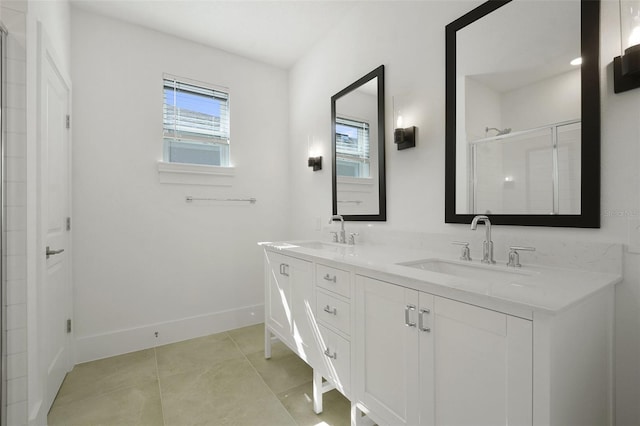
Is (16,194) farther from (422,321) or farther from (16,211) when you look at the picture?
(422,321)

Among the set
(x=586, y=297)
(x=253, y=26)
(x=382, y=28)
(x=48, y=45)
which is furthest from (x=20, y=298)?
(x=382, y=28)

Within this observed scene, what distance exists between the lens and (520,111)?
1403 millimetres

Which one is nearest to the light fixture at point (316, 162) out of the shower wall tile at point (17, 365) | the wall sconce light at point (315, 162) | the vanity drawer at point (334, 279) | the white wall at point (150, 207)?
the wall sconce light at point (315, 162)

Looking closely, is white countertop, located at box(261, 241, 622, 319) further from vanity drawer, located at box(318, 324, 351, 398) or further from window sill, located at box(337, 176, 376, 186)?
window sill, located at box(337, 176, 376, 186)

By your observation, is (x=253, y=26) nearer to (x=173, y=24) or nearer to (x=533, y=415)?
(x=173, y=24)

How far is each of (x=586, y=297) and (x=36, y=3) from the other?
110 inches

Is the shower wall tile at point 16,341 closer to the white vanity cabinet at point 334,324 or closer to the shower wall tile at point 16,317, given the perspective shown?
the shower wall tile at point 16,317

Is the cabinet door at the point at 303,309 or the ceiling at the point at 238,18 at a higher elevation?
the ceiling at the point at 238,18

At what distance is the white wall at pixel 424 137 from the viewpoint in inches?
44.3

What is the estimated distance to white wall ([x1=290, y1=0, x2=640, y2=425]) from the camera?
3.69 ft

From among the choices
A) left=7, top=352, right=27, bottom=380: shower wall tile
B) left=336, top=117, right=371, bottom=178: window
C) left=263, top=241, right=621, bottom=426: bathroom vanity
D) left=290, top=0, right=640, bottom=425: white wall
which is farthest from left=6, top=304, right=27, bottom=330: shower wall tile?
left=336, top=117, right=371, bottom=178: window

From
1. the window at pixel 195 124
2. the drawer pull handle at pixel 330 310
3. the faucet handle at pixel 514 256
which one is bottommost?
the drawer pull handle at pixel 330 310

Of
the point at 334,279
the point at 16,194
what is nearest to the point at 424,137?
the point at 334,279

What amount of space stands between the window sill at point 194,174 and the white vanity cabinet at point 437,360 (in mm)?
2064
